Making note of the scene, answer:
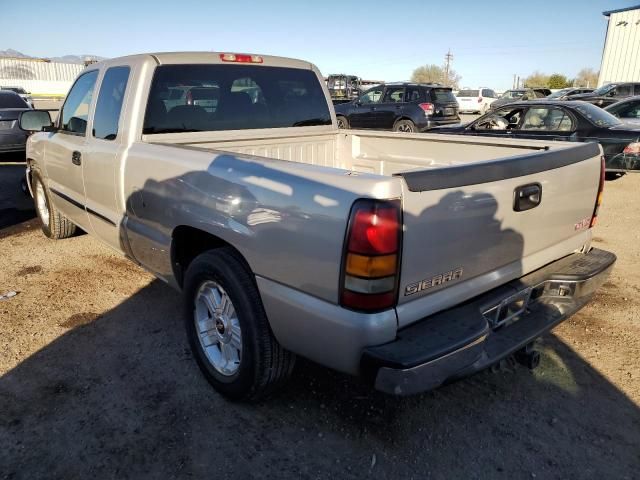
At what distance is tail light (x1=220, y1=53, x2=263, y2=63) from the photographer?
12.2 feet

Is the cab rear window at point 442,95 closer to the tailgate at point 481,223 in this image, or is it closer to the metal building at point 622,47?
the tailgate at point 481,223

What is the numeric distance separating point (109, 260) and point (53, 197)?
0.83 meters

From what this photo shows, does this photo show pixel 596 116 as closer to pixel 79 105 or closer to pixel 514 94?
pixel 79 105

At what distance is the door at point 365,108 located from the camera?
15.3 meters

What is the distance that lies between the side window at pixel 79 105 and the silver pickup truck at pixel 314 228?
5cm

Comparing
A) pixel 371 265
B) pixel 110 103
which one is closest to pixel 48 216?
pixel 110 103

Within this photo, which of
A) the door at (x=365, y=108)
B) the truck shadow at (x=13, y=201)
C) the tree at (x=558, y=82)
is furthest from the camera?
the tree at (x=558, y=82)

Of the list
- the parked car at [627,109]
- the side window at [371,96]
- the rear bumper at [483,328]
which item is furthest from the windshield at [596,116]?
the side window at [371,96]

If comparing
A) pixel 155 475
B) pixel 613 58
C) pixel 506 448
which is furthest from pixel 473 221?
pixel 613 58

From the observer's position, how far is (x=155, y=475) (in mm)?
2246

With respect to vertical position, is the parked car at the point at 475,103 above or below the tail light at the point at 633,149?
above

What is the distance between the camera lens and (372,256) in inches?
74.2

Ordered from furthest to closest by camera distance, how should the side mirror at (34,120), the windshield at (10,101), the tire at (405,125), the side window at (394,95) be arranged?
1. the side window at (394,95)
2. the tire at (405,125)
3. the windshield at (10,101)
4. the side mirror at (34,120)

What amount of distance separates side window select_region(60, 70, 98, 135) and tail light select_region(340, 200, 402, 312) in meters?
3.00
